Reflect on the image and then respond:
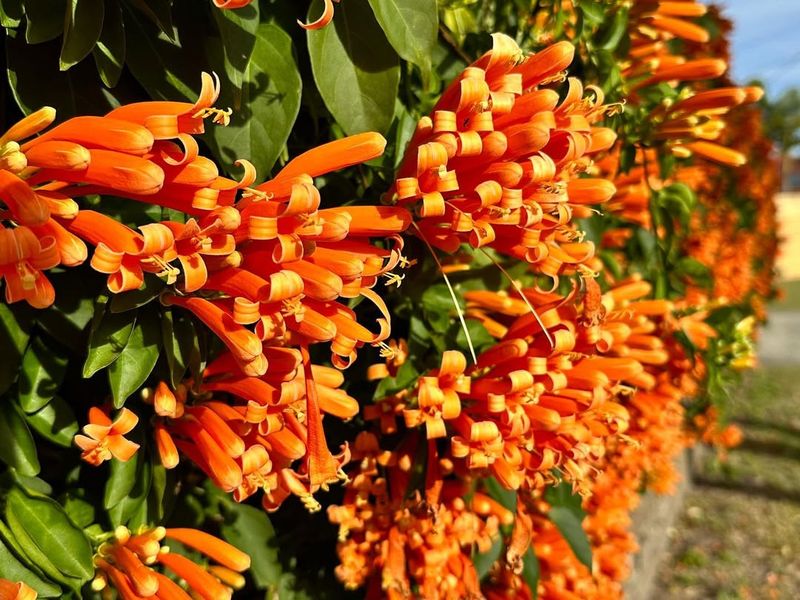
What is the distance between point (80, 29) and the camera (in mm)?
729

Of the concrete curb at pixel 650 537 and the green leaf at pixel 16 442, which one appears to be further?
the concrete curb at pixel 650 537

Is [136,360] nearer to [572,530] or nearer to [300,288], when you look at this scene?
[300,288]

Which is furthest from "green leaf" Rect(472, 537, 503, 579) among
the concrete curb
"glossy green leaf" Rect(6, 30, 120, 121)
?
the concrete curb

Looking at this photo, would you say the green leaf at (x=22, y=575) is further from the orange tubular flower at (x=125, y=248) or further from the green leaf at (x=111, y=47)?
the green leaf at (x=111, y=47)

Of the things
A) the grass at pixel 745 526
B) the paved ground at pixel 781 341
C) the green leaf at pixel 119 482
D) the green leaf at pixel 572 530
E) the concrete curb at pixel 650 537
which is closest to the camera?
the green leaf at pixel 119 482

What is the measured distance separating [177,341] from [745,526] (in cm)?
570

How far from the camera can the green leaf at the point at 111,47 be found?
0.79 metres

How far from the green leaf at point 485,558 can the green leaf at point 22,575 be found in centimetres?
65

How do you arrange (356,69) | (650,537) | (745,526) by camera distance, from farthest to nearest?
(745,526) < (650,537) < (356,69)

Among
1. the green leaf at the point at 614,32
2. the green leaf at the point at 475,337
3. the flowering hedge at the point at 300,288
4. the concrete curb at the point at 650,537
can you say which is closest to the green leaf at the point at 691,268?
the flowering hedge at the point at 300,288

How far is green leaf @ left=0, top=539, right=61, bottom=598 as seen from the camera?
85 centimetres

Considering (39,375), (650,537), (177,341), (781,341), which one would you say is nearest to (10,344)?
(39,375)

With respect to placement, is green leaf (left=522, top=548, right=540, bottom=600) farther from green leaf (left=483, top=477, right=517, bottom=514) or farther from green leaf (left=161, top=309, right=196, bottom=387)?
green leaf (left=161, top=309, right=196, bottom=387)

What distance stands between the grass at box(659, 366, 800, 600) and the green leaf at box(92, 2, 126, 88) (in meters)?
4.85
